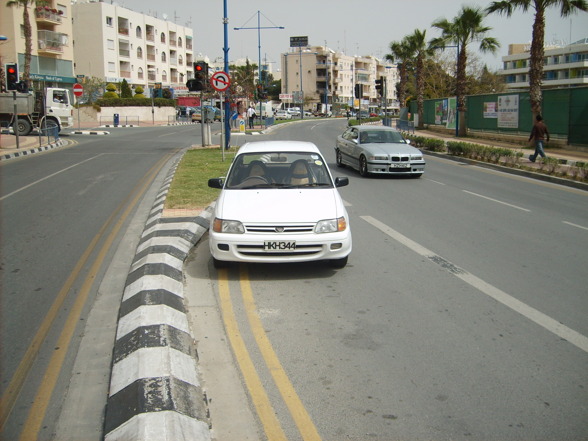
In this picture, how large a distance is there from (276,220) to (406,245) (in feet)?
8.81

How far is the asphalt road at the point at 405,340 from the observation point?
3.80 m

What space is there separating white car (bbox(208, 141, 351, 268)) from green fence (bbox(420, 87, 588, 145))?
820 inches

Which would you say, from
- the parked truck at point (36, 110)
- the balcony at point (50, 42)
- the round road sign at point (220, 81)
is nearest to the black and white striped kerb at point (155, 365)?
the round road sign at point (220, 81)

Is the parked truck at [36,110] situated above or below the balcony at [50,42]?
below

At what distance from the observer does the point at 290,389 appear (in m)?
4.21

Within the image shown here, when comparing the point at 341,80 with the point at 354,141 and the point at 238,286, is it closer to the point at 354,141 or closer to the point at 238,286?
the point at 354,141

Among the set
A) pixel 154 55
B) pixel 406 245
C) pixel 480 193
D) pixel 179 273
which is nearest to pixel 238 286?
pixel 179 273

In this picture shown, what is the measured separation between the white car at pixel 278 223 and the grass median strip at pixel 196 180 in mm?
3572

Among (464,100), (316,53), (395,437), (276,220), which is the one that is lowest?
(395,437)

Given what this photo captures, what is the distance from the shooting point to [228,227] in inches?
267

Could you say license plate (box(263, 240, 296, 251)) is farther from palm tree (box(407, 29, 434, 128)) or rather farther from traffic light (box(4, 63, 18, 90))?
palm tree (box(407, 29, 434, 128))

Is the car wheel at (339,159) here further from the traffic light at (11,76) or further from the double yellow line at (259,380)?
the traffic light at (11,76)

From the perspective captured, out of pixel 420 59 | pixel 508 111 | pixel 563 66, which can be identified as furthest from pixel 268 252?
pixel 563 66

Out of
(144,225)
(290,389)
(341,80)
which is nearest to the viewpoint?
(290,389)
